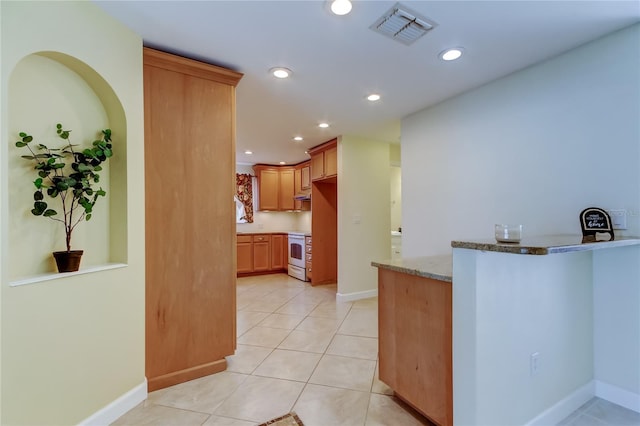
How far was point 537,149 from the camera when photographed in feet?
7.55

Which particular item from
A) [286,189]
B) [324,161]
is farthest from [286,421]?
[286,189]

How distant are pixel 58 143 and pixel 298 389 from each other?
213 centimetres

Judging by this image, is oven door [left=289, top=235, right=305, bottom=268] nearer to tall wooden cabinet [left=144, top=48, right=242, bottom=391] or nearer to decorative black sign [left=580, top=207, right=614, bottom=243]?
tall wooden cabinet [left=144, top=48, right=242, bottom=391]

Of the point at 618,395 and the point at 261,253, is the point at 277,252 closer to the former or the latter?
the point at 261,253

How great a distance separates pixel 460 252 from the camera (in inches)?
55.2

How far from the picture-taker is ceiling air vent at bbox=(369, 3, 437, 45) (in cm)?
172

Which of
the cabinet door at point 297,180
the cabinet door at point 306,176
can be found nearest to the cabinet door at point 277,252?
the cabinet door at point 297,180

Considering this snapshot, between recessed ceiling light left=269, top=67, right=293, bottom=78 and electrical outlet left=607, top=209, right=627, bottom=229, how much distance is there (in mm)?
2507

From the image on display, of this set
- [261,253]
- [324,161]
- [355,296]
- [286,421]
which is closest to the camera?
[286,421]

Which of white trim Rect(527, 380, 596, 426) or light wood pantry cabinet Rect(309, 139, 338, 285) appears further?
light wood pantry cabinet Rect(309, 139, 338, 285)

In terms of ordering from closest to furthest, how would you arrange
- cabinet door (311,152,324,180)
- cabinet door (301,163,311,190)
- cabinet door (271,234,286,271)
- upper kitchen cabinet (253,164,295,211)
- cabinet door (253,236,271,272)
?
1. cabinet door (311,152,324,180)
2. cabinet door (301,163,311,190)
3. cabinet door (253,236,271,272)
4. cabinet door (271,234,286,271)
5. upper kitchen cabinet (253,164,295,211)

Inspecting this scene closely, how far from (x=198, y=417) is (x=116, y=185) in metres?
1.52

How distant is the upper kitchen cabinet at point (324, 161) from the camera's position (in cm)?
454

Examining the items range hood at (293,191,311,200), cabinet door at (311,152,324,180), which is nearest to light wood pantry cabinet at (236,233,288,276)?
range hood at (293,191,311,200)
